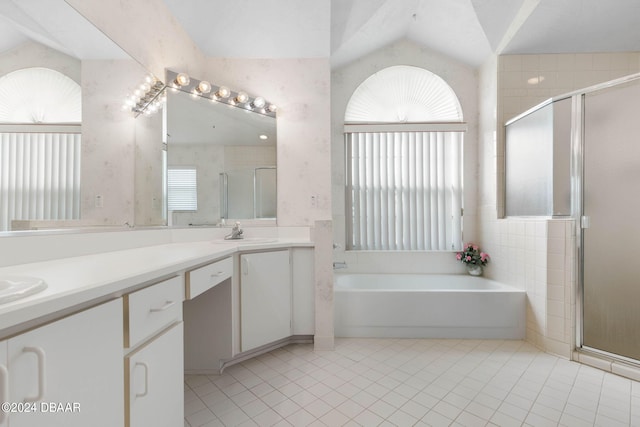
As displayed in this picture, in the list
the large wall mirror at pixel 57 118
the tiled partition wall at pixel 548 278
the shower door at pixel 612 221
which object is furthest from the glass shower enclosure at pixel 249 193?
the shower door at pixel 612 221

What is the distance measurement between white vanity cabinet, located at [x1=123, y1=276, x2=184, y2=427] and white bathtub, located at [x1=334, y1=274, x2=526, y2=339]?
57.0 inches


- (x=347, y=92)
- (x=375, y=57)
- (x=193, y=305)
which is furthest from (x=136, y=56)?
(x=375, y=57)

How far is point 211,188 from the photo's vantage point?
7.69 ft

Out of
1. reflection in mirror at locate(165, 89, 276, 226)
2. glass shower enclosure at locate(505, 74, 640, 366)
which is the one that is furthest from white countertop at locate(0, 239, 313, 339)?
glass shower enclosure at locate(505, 74, 640, 366)

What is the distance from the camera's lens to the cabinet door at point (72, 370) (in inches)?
19.9

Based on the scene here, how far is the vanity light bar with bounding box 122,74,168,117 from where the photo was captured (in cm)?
163

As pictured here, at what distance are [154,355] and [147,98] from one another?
1.59m

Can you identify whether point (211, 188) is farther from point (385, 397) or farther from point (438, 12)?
point (438, 12)

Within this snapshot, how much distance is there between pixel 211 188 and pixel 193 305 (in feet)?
3.19

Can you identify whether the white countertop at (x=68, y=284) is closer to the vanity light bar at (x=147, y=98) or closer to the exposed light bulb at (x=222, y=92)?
the vanity light bar at (x=147, y=98)

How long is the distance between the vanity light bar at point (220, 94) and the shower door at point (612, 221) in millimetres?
2474

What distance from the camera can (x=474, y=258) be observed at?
2949 mm

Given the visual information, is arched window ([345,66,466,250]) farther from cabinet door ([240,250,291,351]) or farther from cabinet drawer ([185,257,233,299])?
cabinet drawer ([185,257,233,299])

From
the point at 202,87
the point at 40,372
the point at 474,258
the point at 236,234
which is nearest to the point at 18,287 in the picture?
the point at 40,372
